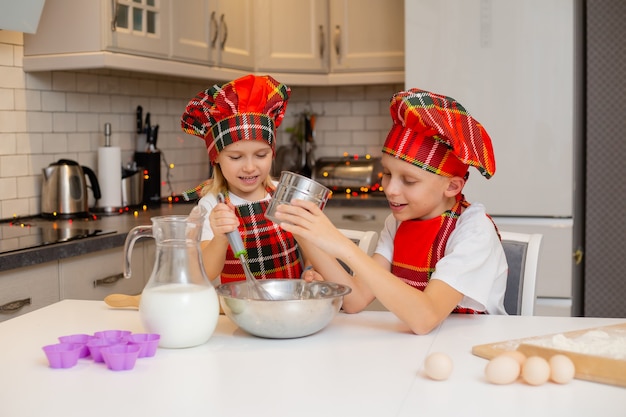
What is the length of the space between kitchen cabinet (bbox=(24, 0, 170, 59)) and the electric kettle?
0.40 m

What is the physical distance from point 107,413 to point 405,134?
887mm

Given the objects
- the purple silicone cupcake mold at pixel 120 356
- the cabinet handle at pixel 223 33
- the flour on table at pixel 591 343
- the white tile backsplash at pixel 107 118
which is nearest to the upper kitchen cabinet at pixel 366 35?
the white tile backsplash at pixel 107 118

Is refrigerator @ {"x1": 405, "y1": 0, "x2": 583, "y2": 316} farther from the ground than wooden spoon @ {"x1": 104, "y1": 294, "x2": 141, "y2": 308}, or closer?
farther from the ground

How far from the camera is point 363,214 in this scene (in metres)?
3.86

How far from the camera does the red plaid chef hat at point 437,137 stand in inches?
64.9

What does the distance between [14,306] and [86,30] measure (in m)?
1.14

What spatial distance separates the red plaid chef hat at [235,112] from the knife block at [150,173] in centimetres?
184

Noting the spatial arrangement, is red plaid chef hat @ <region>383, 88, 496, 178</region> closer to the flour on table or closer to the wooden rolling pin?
the flour on table

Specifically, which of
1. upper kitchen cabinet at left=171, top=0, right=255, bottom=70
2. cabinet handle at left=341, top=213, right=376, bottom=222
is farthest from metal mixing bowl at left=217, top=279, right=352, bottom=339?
cabinet handle at left=341, top=213, right=376, bottom=222

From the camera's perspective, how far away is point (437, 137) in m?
1.72

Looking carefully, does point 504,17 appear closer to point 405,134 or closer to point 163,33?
point 163,33

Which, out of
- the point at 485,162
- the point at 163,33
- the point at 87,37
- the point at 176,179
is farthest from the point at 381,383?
the point at 176,179

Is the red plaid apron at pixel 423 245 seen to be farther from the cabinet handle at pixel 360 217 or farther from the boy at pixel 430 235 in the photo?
the cabinet handle at pixel 360 217

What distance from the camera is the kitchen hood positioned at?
108 inches
